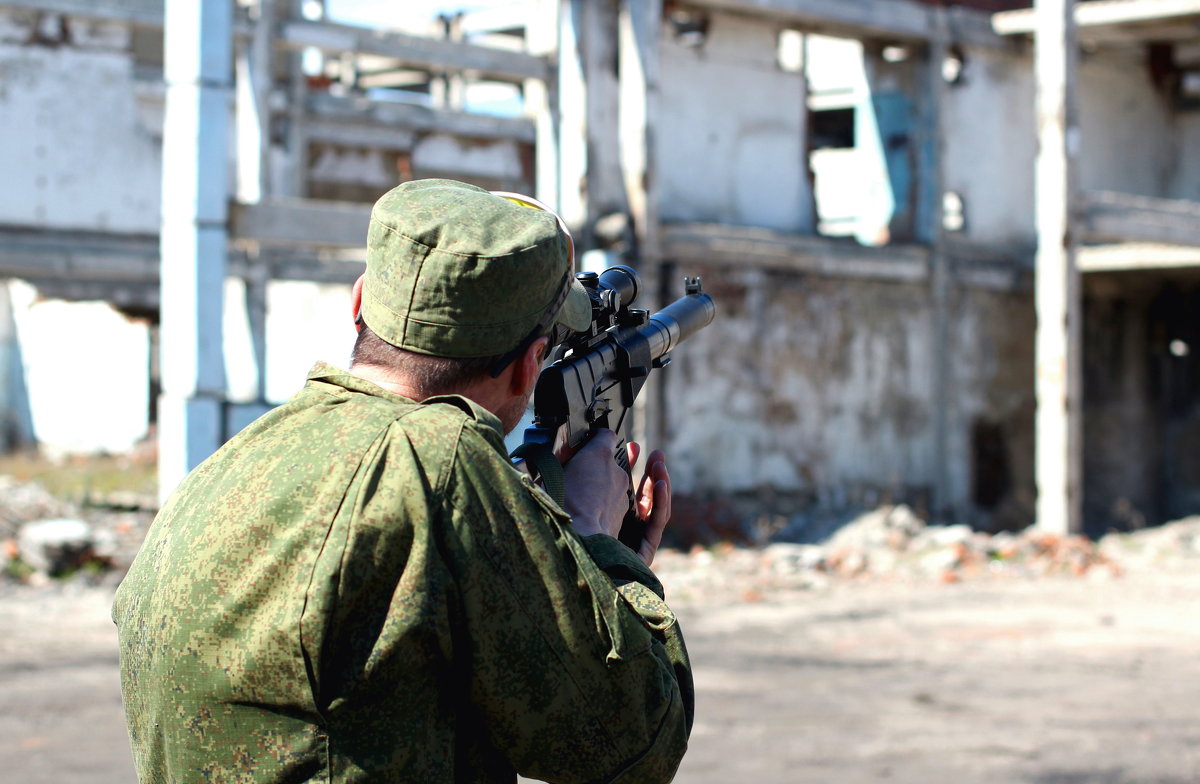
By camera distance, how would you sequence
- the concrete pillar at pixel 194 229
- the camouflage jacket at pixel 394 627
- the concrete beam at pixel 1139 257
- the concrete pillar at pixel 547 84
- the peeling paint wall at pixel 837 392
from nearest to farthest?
the camouflage jacket at pixel 394 627 → the concrete pillar at pixel 194 229 → the peeling paint wall at pixel 837 392 → the concrete beam at pixel 1139 257 → the concrete pillar at pixel 547 84

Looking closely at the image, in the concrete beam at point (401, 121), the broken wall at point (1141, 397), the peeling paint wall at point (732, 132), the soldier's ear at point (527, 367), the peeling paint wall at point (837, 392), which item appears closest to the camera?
the soldier's ear at point (527, 367)

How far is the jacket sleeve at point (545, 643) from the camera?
48.1 inches

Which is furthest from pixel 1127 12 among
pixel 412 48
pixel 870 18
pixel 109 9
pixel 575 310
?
pixel 575 310

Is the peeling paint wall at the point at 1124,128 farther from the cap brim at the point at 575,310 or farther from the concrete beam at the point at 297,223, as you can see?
the cap brim at the point at 575,310

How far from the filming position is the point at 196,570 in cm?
126

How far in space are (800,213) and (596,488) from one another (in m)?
10.1

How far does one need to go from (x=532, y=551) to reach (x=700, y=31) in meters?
10.2

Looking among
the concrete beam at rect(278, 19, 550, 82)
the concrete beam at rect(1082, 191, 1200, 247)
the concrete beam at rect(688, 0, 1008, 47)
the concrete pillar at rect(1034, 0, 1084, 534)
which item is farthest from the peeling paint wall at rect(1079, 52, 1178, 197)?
the concrete beam at rect(278, 19, 550, 82)

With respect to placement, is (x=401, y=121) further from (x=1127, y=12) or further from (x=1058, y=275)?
(x=1058, y=275)

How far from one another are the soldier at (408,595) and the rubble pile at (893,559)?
23.1ft

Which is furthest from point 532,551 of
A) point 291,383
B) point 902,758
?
point 291,383

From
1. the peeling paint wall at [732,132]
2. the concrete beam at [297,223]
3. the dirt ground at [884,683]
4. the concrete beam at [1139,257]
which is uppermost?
the peeling paint wall at [732,132]

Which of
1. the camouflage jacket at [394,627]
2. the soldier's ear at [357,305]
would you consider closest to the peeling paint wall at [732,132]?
the soldier's ear at [357,305]

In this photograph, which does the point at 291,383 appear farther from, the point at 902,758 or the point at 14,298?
the point at 902,758
